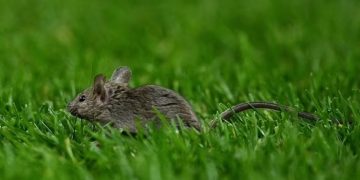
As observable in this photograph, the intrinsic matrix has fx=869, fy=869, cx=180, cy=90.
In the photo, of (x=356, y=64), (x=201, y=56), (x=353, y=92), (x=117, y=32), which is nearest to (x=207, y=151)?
(x=353, y=92)

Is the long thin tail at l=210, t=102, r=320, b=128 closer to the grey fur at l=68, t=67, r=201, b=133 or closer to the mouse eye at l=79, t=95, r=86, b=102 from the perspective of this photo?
the grey fur at l=68, t=67, r=201, b=133

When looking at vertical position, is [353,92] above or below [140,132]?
below

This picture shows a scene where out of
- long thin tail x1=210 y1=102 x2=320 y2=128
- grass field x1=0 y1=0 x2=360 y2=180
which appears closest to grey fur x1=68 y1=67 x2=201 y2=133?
grass field x1=0 y1=0 x2=360 y2=180

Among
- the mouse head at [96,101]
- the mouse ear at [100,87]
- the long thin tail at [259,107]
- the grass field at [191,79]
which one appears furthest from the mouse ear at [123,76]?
the long thin tail at [259,107]

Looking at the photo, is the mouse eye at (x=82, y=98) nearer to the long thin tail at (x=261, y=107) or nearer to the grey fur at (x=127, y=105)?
the grey fur at (x=127, y=105)

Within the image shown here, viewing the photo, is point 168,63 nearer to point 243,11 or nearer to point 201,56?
point 201,56
